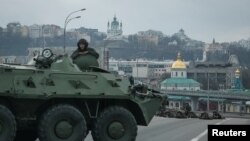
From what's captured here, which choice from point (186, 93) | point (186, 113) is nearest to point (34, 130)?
point (186, 113)

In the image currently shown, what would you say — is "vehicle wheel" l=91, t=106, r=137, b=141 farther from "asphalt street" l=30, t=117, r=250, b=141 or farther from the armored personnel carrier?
"asphalt street" l=30, t=117, r=250, b=141

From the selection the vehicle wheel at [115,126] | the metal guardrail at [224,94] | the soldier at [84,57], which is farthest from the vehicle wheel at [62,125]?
the metal guardrail at [224,94]

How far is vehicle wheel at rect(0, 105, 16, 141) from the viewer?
10672 mm

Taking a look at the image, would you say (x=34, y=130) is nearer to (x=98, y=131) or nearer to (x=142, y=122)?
(x=98, y=131)

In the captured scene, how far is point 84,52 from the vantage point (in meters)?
12.7

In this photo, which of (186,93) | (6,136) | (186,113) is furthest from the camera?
(186,93)

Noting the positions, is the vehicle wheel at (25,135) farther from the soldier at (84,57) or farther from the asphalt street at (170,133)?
the asphalt street at (170,133)

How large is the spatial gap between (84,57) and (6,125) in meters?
2.58

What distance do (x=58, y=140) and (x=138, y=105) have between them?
1.90 m

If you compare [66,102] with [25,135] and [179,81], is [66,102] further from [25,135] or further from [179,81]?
[179,81]

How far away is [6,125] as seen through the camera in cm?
1073

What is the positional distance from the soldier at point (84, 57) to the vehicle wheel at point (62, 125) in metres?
1.45

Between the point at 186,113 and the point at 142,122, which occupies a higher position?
the point at 142,122

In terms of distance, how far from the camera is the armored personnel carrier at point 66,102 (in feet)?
36.1
